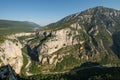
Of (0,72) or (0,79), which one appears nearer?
(0,79)

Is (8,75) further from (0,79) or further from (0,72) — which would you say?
(0,79)

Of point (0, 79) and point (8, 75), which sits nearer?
point (0, 79)

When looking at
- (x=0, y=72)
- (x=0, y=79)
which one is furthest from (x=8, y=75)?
(x=0, y=79)
